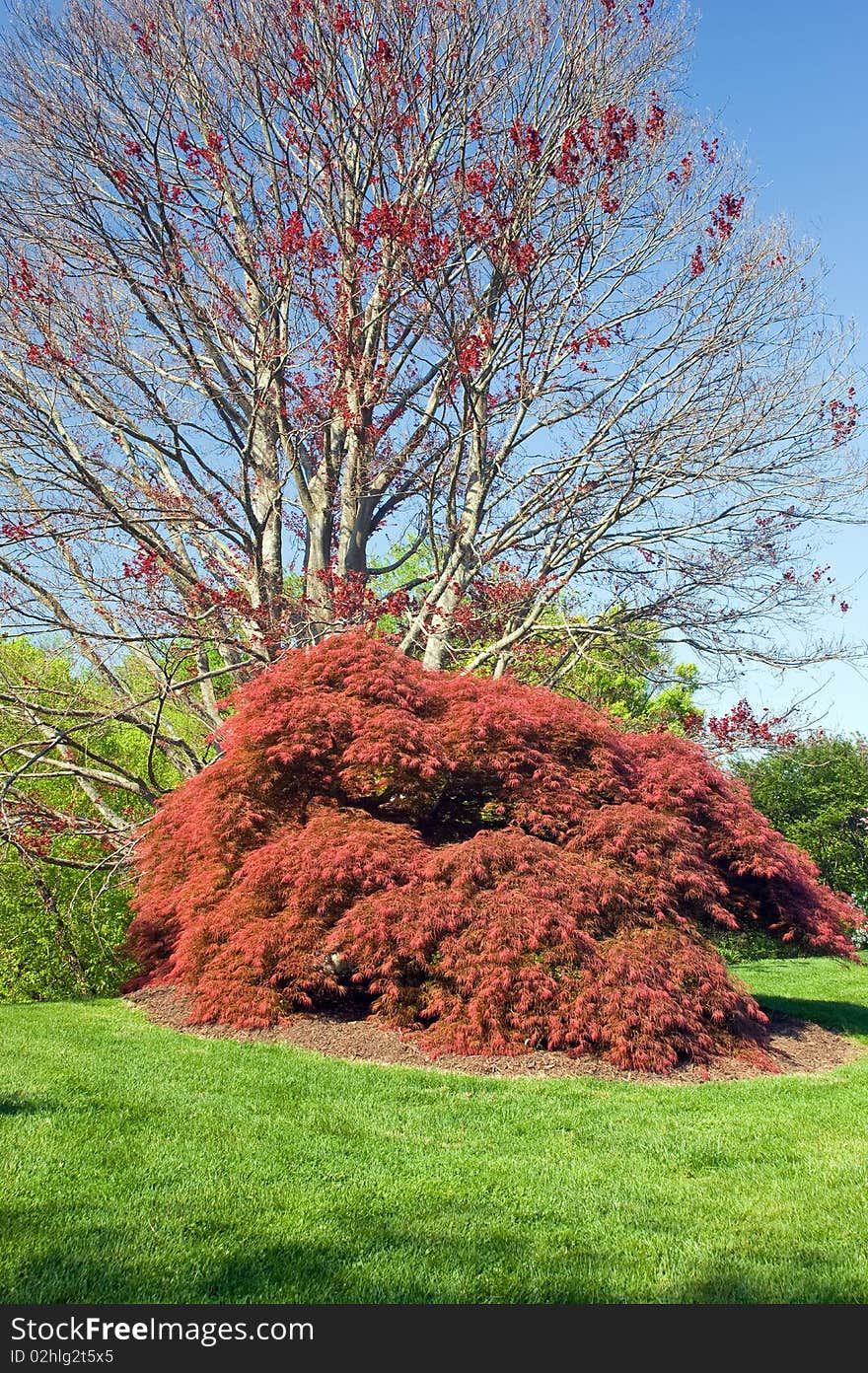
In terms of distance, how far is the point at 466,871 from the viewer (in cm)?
666

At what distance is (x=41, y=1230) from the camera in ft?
10.4

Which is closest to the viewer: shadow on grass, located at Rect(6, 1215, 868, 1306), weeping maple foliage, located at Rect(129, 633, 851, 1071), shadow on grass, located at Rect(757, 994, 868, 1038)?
shadow on grass, located at Rect(6, 1215, 868, 1306)

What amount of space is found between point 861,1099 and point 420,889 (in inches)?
121

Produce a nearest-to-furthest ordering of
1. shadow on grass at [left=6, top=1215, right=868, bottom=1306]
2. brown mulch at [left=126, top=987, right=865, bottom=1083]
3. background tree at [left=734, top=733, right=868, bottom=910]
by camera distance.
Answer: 1. shadow on grass at [left=6, top=1215, right=868, bottom=1306]
2. brown mulch at [left=126, top=987, right=865, bottom=1083]
3. background tree at [left=734, top=733, right=868, bottom=910]

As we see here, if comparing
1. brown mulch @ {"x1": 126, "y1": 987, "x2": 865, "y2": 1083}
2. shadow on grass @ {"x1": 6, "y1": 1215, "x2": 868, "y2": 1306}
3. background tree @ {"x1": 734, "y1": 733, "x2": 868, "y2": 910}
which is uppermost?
background tree @ {"x1": 734, "y1": 733, "x2": 868, "y2": 910}

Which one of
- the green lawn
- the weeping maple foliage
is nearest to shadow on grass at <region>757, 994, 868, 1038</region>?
the weeping maple foliage

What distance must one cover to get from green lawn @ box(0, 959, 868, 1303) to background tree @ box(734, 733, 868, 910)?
40.1ft

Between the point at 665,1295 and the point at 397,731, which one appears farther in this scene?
the point at 397,731

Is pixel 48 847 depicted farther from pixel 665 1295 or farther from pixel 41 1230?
pixel 665 1295

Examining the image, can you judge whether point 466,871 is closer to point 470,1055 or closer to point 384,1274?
point 470,1055

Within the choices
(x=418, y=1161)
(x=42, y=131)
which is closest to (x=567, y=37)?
(x=42, y=131)

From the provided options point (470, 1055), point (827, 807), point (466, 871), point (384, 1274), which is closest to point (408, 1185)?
point (384, 1274)

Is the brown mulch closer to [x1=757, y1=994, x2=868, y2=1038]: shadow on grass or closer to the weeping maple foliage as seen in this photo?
the weeping maple foliage

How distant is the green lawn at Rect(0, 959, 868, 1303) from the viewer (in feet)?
9.87
